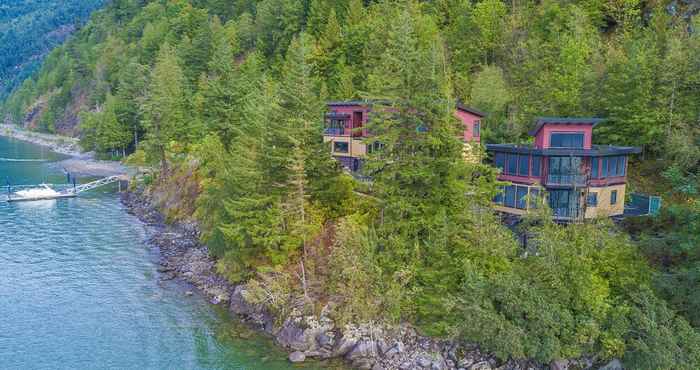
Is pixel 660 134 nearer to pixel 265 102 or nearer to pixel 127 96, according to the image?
pixel 265 102

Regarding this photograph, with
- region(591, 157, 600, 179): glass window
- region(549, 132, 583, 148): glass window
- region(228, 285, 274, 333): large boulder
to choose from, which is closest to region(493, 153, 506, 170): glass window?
region(549, 132, 583, 148): glass window

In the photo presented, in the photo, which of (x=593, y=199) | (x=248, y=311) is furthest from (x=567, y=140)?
(x=248, y=311)

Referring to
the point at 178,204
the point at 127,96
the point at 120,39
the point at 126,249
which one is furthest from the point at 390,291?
the point at 120,39

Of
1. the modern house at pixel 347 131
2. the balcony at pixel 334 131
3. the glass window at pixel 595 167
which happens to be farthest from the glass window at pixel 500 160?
the balcony at pixel 334 131

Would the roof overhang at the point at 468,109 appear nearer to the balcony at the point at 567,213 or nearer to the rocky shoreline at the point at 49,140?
the balcony at the point at 567,213

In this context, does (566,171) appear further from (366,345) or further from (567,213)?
(366,345)

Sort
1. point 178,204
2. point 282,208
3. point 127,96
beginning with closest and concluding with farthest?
1. point 282,208
2. point 178,204
3. point 127,96
